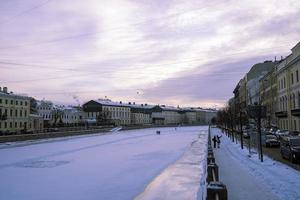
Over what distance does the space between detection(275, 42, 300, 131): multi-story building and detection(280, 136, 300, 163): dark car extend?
34108 millimetres

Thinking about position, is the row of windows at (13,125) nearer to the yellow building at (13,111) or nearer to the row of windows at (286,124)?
the yellow building at (13,111)

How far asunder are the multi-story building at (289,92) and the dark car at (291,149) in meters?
34.1

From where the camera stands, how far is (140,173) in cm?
2203

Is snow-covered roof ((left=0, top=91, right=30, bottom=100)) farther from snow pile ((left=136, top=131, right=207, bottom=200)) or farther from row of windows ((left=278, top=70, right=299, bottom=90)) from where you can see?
snow pile ((left=136, top=131, right=207, bottom=200))

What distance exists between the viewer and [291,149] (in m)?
24.6

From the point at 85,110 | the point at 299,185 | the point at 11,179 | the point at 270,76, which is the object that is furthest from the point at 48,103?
the point at 299,185

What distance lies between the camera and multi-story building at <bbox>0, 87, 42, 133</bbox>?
97.7 m

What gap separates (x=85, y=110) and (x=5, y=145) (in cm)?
12930

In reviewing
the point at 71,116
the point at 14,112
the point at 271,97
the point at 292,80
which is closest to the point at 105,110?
the point at 71,116

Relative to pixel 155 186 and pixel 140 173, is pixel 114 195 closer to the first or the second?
pixel 155 186

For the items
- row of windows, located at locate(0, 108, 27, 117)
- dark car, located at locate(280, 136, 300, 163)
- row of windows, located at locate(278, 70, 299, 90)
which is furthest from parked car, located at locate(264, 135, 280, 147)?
row of windows, located at locate(0, 108, 27, 117)

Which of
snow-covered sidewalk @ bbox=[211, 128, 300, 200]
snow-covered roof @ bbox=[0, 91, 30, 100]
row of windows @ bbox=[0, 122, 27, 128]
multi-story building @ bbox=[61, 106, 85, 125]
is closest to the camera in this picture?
snow-covered sidewalk @ bbox=[211, 128, 300, 200]

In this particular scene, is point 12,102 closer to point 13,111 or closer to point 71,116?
point 13,111

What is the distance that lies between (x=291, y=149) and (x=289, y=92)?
46.8 metres
